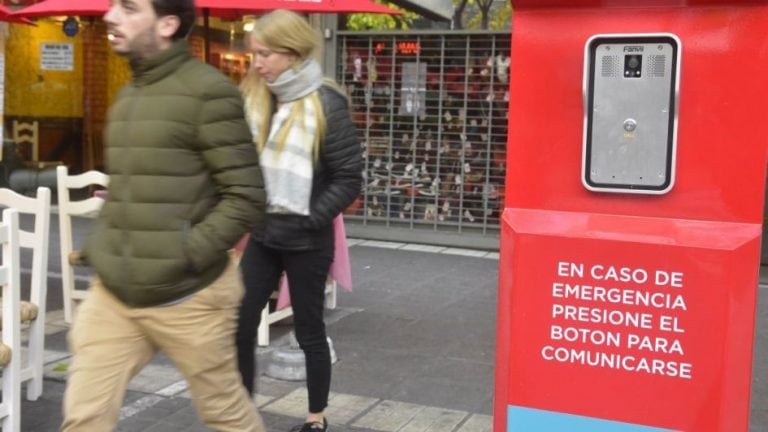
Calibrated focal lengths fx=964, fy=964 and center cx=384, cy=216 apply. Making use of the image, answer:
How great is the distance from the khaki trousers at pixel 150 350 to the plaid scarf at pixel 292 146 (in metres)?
0.65

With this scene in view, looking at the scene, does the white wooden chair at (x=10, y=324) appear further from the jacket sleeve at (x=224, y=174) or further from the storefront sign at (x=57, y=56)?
the storefront sign at (x=57, y=56)

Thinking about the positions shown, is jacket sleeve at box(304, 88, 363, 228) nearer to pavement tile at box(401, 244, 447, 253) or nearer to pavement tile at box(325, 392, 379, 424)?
pavement tile at box(325, 392, 379, 424)

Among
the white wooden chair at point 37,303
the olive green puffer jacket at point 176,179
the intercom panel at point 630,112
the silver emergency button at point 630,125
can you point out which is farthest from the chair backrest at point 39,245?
the silver emergency button at point 630,125

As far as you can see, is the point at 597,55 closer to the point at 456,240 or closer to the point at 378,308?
the point at 378,308

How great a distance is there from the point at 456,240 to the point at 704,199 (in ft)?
21.3

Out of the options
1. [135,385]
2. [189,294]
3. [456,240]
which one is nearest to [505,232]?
[189,294]

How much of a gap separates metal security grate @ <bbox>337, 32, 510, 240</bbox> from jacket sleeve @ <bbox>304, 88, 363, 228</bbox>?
228 inches

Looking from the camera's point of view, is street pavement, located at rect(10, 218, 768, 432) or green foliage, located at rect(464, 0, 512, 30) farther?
green foliage, located at rect(464, 0, 512, 30)

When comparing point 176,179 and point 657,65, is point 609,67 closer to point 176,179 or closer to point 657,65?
point 657,65

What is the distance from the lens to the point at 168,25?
269 cm

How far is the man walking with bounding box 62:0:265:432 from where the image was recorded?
2.65m

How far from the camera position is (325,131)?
11.5ft

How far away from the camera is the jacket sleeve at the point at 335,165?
352 centimetres

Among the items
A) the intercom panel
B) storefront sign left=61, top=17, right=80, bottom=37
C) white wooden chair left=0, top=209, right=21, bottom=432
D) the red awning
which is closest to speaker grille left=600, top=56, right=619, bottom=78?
the intercom panel
